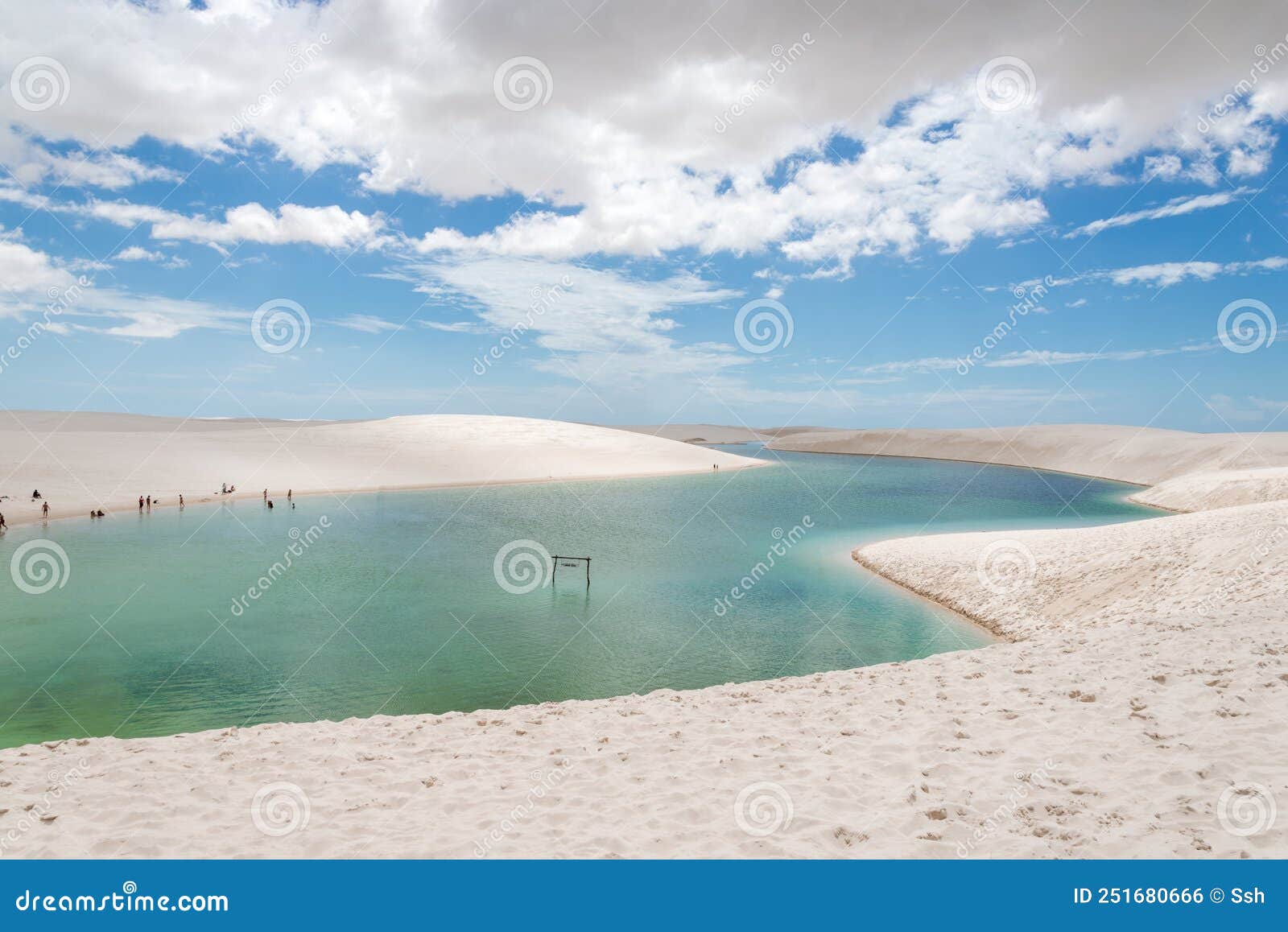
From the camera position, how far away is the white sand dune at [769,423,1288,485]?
187ft

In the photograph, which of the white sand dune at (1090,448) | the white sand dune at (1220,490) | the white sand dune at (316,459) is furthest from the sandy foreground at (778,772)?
the white sand dune at (1090,448)

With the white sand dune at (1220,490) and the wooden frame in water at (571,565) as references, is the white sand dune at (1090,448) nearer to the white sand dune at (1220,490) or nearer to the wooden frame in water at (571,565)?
the white sand dune at (1220,490)

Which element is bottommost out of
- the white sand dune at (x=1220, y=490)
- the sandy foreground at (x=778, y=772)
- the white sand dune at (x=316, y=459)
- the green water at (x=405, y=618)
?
the sandy foreground at (x=778, y=772)

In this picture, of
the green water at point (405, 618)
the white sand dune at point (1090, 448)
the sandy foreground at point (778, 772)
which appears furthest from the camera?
the white sand dune at point (1090, 448)

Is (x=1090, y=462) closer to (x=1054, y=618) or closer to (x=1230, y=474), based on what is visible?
(x=1230, y=474)

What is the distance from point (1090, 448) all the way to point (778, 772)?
8776 centimetres

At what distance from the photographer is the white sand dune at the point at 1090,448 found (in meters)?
56.9

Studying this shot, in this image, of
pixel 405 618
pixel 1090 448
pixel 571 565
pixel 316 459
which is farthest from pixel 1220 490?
pixel 316 459

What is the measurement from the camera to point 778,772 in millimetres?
6141

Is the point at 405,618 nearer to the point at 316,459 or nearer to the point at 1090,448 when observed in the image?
the point at 316,459

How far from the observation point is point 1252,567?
41.5ft

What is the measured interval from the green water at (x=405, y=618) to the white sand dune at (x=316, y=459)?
8.87m

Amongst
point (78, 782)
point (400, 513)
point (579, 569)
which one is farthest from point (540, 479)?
point (78, 782)

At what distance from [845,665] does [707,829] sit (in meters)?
8.27
